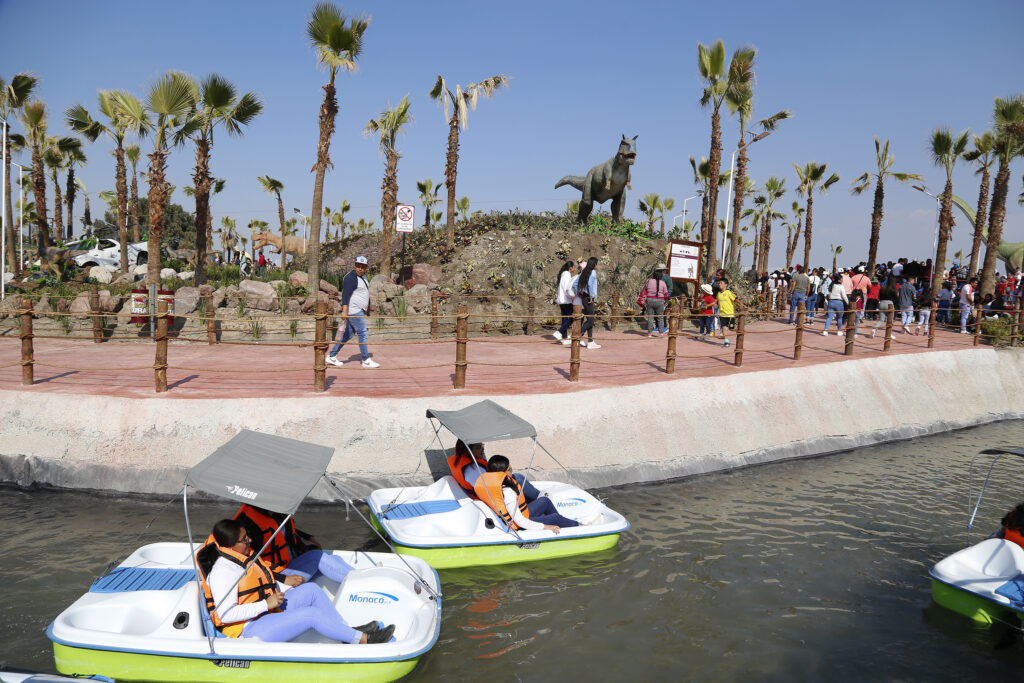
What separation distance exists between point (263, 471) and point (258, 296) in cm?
1410

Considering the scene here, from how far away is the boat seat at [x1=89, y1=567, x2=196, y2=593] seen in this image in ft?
17.7

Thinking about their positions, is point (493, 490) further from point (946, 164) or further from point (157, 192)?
point (946, 164)

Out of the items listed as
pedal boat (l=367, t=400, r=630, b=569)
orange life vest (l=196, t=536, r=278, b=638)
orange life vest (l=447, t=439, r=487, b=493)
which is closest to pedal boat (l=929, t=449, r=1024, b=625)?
pedal boat (l=367, t=400, r=630, b=569)

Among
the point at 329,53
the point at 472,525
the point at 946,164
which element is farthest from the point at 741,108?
the point at 472,525

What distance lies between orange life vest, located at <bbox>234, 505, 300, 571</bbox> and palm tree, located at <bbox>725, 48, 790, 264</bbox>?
25194 millimetres

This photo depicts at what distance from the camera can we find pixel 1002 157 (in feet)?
77.3

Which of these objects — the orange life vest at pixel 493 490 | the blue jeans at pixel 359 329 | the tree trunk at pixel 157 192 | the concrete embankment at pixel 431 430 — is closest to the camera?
the orange life vest at pixel 493 490

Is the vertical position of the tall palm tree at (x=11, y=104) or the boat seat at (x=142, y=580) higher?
the tall palm tree at (x=11, y=104)

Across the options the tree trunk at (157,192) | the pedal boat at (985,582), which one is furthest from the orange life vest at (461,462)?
the tree trunk at (157,192)

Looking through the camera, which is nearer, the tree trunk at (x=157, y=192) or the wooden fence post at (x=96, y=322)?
the wooden fence post at (x=96, y=322)

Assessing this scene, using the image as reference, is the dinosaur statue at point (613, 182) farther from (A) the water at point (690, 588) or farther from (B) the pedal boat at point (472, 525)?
(B) the pedal boat at point (472, 525)

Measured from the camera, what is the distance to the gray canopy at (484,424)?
306 inches

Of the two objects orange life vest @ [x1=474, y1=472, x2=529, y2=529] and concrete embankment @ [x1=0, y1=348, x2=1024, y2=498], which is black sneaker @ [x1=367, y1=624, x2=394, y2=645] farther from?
concrete embankment @ [x1=0, y1=348, x2=1024, y2=498]

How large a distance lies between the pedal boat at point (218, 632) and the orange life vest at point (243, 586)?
0.06 m
